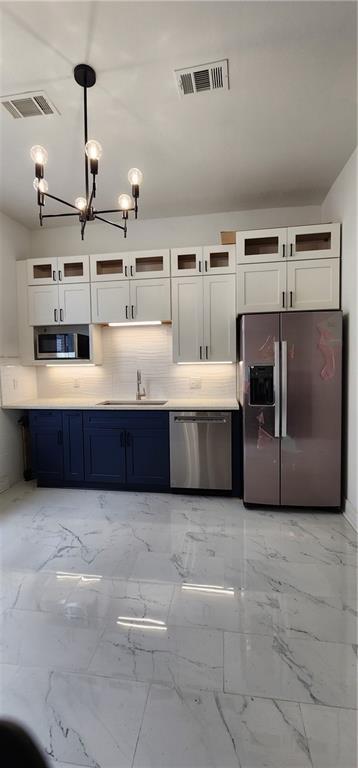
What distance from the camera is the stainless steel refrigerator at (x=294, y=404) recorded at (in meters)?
2.81

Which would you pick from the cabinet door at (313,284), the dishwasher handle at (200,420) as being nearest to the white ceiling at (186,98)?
the cabinet door at (313,284)

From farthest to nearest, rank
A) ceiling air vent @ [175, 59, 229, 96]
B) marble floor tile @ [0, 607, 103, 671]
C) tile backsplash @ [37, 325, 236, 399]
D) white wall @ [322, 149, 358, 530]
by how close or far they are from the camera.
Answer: tile backsplash @ [37, 325, 236, 399]
white wall @ [322, 149, 358, 530]
ceiling air vent @ [175, 59, 229, 96]
marble floor tile @ [0, 607, 103, 671]

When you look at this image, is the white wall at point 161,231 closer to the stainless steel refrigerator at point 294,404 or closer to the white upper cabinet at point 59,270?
the white upper cabinet at point 59,270

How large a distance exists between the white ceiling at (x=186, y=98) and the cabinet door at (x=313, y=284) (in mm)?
800

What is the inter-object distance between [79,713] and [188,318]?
2954 mm

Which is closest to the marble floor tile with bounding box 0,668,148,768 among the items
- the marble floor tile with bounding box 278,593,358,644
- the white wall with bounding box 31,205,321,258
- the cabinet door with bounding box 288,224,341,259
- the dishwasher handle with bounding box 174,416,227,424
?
the marble floor tile with bounding box 278,593,358,644

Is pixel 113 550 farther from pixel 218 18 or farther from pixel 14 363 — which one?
pixel 218 18

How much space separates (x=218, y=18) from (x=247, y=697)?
3.04 meters

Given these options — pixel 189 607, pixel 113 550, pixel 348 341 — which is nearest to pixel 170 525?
pixel 113 550

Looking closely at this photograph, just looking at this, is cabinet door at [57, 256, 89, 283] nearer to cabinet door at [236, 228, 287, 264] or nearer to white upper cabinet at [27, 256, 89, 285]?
white upper cabinet at [27, 256, 89, 285]

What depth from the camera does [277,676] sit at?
1.43m

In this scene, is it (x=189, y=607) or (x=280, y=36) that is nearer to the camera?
(x=280, y=36)

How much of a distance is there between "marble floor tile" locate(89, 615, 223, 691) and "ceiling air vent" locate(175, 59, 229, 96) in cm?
302

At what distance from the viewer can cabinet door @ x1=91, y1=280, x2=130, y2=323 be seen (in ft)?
11.6
